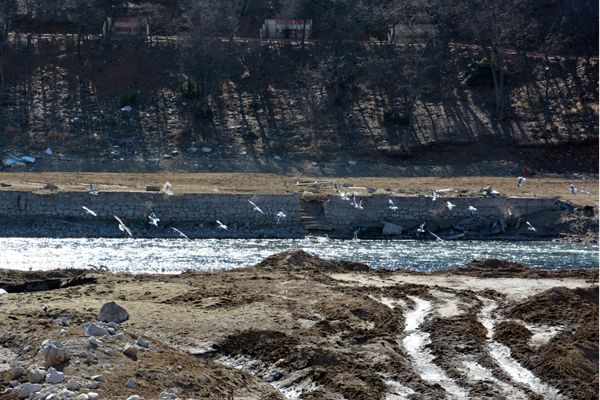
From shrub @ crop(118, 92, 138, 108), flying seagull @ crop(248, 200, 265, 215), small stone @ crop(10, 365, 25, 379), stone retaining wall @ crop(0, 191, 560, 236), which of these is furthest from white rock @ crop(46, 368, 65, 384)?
shrub @ crop(118, 92, 138, 108)

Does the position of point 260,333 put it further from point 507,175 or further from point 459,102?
point 459,102

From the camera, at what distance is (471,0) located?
7606 centimetres

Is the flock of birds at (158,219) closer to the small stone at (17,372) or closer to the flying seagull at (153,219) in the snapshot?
the flying seagull at (153,219)

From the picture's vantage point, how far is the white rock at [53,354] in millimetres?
17766

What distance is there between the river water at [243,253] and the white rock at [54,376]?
750 inches

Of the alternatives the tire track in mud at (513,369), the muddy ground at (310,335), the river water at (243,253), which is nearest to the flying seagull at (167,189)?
the river water at (243,253)

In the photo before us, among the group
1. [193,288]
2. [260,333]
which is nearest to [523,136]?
[193,288]

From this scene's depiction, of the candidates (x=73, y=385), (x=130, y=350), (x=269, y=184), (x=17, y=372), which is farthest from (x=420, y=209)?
(x=73, y=385)

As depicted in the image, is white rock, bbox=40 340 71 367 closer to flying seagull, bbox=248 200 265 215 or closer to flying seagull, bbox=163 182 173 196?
flying seagull, bbox=248 200 265 215

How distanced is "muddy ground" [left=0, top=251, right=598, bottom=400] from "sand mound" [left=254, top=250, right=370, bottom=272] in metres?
1.80

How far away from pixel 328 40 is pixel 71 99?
644 inches

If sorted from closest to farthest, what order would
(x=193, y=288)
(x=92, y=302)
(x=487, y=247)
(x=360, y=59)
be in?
(x=92, y=302) → (x=193, y=288) → (x=487, y=247) → (x=360, y=59)

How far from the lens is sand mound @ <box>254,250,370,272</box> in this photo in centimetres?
3347

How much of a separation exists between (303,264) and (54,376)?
1701 centimetres
